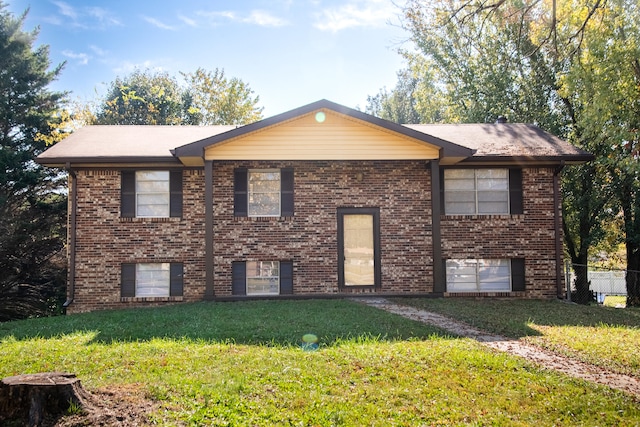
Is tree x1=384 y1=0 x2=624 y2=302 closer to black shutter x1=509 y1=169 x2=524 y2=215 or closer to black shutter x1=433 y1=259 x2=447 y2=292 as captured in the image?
black shutter x1=509 y1=169 x2=524 y2=215

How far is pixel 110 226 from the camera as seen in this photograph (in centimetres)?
1348

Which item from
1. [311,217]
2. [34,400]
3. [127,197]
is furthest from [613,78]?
[34,400]

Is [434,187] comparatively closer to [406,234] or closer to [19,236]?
[406,234]

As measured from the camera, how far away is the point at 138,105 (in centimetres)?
2953

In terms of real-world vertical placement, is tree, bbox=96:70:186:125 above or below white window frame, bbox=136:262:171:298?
above

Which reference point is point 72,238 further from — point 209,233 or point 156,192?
point 209,233

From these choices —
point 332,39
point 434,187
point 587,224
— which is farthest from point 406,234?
point 587,224

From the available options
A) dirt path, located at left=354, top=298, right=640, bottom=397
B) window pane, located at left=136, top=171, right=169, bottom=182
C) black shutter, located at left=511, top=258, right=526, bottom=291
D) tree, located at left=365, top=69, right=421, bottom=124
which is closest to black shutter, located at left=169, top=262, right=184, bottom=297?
window pane, located at left=136, top=171, right=169, bottom=182

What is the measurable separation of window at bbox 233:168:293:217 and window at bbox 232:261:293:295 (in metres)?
1.34

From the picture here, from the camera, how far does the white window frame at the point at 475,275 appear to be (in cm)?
1399

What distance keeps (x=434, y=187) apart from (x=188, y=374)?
9.11 meters

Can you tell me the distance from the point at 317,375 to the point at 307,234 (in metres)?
7.83

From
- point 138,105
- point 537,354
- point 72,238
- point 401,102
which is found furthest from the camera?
point 401,102

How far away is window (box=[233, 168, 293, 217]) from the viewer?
44.8 ft
